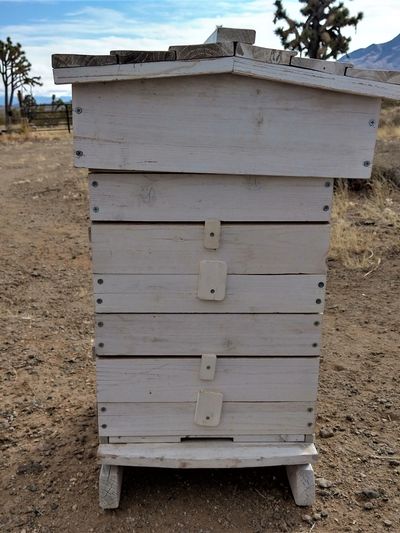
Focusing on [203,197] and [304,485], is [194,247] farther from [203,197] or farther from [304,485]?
[304,485]

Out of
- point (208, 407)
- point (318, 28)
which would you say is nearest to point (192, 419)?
point (208, 407)

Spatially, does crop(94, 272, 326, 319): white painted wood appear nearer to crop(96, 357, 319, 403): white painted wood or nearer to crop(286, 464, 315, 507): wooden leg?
crop(96, 357, 319, 403): white painted wood

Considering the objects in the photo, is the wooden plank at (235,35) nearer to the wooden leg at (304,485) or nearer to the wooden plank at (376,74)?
the wooden plank at (376,74)

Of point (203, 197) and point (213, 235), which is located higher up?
point (203, 197)

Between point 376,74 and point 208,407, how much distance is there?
152 centimetres

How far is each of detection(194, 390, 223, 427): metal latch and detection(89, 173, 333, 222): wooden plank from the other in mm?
790

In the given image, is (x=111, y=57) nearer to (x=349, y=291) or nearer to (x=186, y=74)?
(x=186, y=74)

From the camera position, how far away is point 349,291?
204 inches

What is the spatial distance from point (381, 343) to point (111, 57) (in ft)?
10.3

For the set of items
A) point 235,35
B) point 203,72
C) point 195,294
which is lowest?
point 195,294

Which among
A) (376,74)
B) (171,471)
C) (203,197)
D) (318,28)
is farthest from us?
(318,28)

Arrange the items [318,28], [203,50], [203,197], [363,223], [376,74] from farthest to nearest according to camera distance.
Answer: [318,28] < [363,223] < [203,197] < [376,74] < [203,50]

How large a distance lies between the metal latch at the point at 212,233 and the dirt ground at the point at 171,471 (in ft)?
4.01

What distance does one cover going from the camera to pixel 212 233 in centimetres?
214
